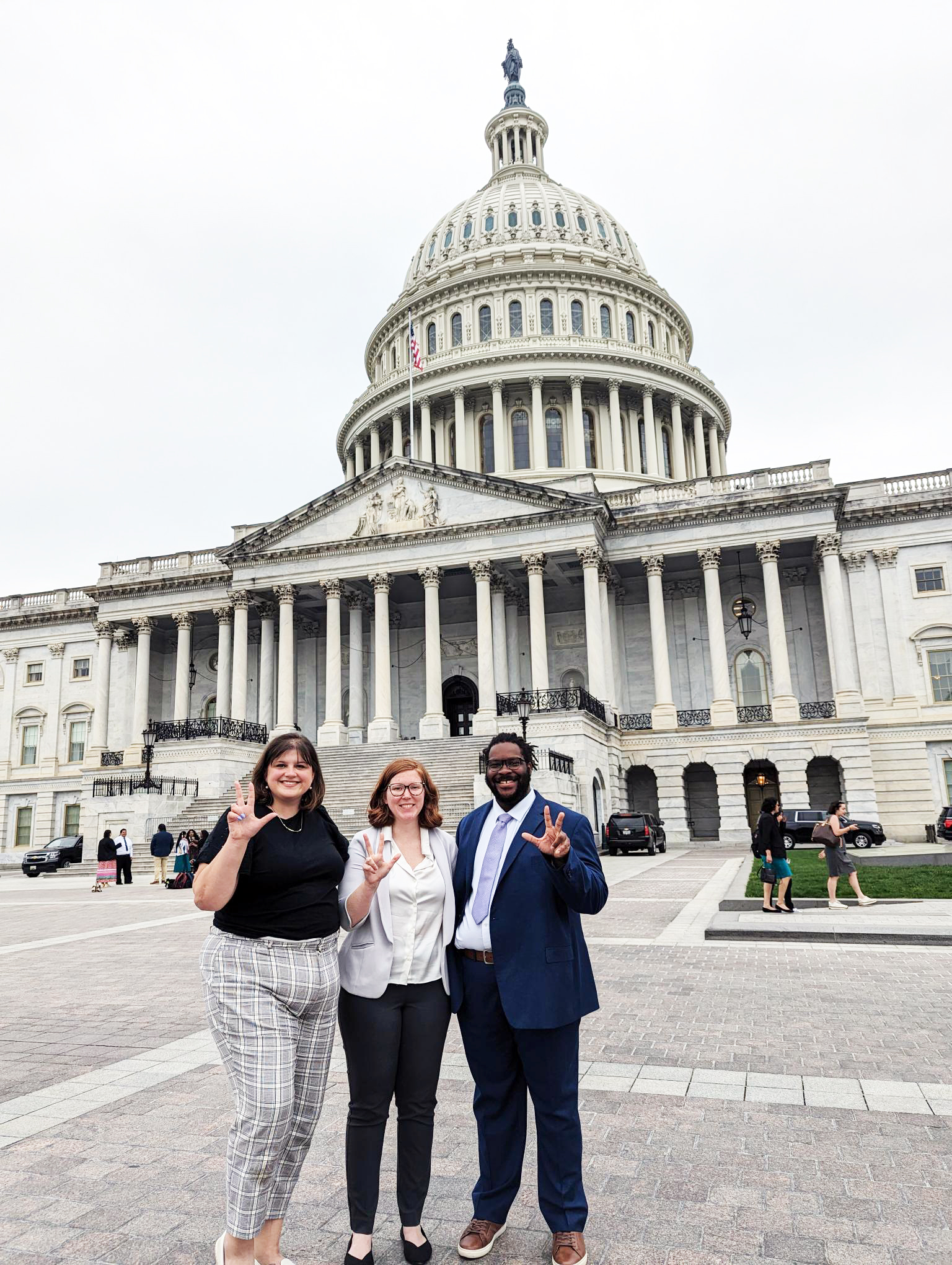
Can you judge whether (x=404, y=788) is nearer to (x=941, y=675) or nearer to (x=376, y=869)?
(x=376, y=869)

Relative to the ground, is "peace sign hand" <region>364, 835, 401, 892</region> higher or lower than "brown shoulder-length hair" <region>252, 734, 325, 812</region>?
lower

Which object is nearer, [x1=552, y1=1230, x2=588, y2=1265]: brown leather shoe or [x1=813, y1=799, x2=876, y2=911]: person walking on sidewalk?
[x1=552, y1=1230, x2=588, y2=1265]: brown leather shoe

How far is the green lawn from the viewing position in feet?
56.4

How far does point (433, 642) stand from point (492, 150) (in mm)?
57772

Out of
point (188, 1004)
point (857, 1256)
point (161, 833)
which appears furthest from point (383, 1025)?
point (161, 833)

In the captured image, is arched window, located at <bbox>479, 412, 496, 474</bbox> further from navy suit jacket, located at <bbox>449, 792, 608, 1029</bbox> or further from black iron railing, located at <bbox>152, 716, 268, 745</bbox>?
navy suit jacket, located at <bbox>449, 792, 608, 1029</bbox>

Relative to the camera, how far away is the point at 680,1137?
5.55 m

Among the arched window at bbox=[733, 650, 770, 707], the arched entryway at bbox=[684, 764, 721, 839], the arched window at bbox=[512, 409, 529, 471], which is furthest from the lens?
the arched window at bbox=[512, 409, 529, 471]

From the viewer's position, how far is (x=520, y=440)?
196ft

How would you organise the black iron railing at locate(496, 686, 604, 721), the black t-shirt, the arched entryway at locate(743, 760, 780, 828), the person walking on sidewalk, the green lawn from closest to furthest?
the black t-shirt, the person walking on sidewalk, the green lawn, the black iron railing at locate(496, 686, 604, 721), the arched entryway at locate(743, 760, 780, 828)

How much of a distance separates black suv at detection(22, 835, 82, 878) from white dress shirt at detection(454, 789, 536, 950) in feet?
122

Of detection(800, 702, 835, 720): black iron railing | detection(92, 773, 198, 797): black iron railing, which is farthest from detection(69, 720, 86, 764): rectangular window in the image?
detection(800, 702, 835, 720): black iron railing

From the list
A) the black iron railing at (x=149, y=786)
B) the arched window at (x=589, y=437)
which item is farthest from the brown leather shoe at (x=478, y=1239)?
the arched window at (x=589, y=437)

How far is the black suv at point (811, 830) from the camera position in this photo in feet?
111
